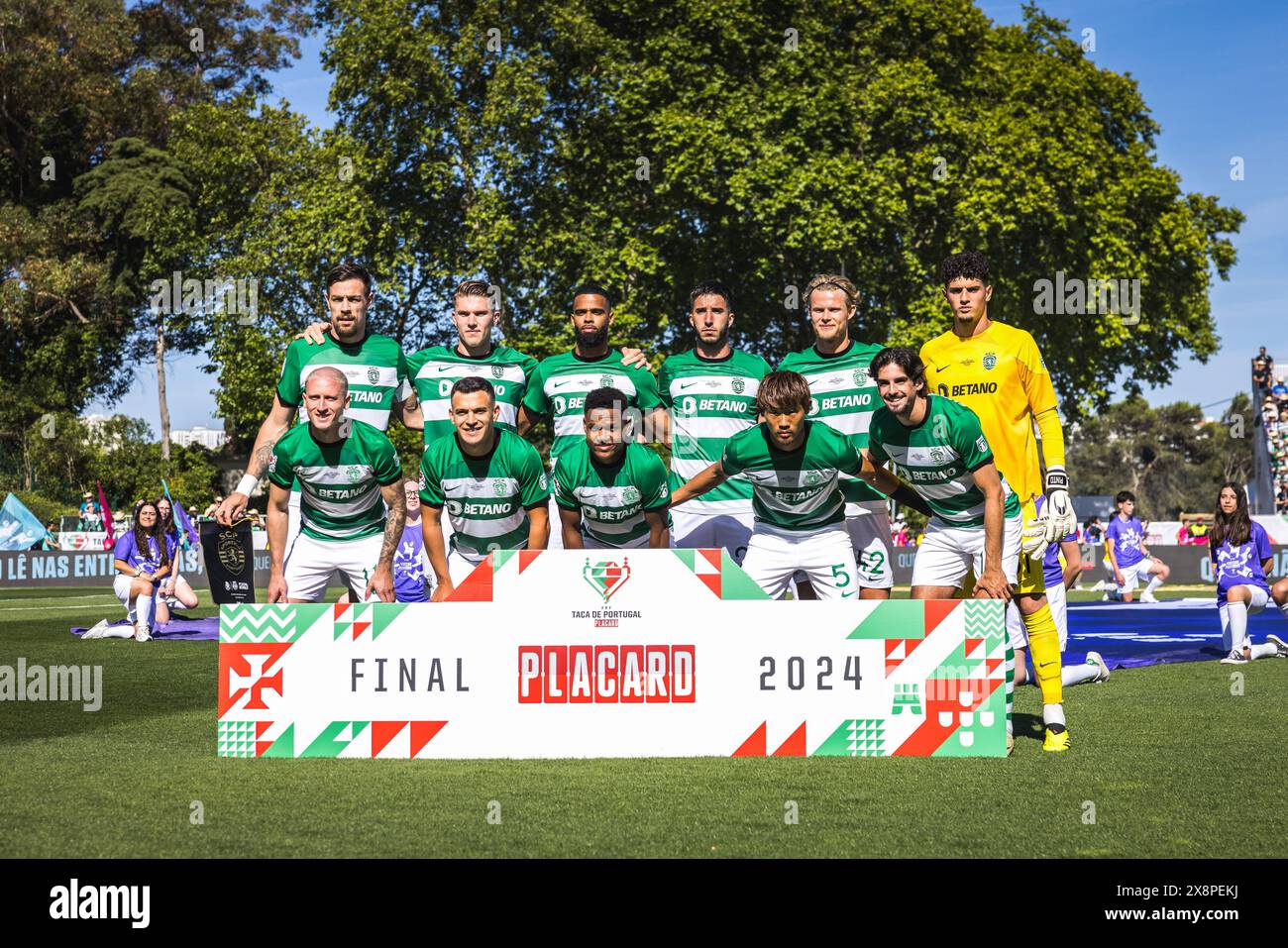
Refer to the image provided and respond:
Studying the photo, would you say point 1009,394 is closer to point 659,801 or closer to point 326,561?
point 659,801

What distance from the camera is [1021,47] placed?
36.4 meters

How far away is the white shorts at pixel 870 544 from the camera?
928 cm

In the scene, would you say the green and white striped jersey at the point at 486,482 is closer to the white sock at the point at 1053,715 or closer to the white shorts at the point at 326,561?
the white shorts at the point at 326,561

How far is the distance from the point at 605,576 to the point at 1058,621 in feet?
15.0

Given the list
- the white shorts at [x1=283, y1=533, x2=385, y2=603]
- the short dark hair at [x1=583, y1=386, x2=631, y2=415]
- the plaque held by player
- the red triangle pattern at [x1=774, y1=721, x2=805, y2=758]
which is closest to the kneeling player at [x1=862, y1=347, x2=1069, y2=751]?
the red triangle pattern at [x1=774, y1=721, x2=805, y2=758]

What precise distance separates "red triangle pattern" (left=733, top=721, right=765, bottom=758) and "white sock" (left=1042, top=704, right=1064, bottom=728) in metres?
1.67

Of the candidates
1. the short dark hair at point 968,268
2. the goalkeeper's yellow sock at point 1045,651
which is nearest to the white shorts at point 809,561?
the goalkeeper's yellow sock at point 1045,651

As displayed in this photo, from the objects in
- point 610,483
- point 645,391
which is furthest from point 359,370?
point 610,483

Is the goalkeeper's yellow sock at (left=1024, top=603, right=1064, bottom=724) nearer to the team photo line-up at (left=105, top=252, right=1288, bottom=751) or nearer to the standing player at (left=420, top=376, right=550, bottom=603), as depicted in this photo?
the team photo line-up at (left=105, top=252, right=1288, bottom=751)

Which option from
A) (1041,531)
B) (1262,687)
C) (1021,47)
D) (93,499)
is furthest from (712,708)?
(93,499)

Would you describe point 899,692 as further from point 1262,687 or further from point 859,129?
point 859,129

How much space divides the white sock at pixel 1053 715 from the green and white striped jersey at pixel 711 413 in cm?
259
